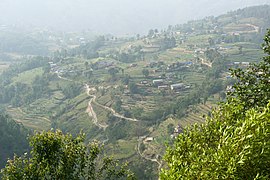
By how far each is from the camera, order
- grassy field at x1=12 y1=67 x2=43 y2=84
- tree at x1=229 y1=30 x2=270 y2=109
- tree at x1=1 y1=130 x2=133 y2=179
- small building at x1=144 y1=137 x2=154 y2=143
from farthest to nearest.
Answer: grassy field at x1=12 y1=67 x2=43 y2=84
small building at x1=144 y1=137 x2=154 y2=143
tree at x1=229 y1=30 x2=270 y2=109
tree at x1=1 y1=130 x2=133 y2=179

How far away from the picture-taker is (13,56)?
162 meters

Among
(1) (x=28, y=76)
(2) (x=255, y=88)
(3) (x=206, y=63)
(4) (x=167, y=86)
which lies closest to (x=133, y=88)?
(4) (x=167, y=86)

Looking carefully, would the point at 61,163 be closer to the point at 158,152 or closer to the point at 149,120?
the point at 158,152

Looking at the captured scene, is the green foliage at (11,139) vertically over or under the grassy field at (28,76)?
under

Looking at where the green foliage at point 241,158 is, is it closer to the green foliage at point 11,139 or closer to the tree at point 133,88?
the green foliage at point 11,139

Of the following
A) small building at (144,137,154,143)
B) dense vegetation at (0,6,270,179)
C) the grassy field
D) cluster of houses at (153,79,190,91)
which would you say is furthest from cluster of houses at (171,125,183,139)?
the grassy field

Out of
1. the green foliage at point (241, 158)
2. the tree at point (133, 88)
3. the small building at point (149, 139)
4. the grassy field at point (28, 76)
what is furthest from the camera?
the grassy field at point (28, 76)

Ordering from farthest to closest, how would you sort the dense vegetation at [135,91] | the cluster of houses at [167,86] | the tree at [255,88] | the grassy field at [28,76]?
the grassy field at [28,76] < the cluster of houses at [167,86] < the dense vegetation at [135,91] < the tree at [255,88]

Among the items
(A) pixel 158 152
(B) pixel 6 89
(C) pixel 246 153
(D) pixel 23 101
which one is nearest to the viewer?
(C) pixel 246 153

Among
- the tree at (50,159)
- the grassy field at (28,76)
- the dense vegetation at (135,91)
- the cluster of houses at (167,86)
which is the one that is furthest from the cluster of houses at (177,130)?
the grassy field at (28,76)

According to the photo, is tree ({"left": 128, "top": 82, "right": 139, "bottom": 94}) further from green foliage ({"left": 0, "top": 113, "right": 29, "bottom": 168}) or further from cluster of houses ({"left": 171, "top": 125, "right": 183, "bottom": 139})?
green foliage ({"left": 0, "top": 113, "right": 29, "bottom": 168})

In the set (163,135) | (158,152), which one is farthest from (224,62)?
(158,152)

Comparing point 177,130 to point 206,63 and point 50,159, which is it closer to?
point 206,63

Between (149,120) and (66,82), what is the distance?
130ft
